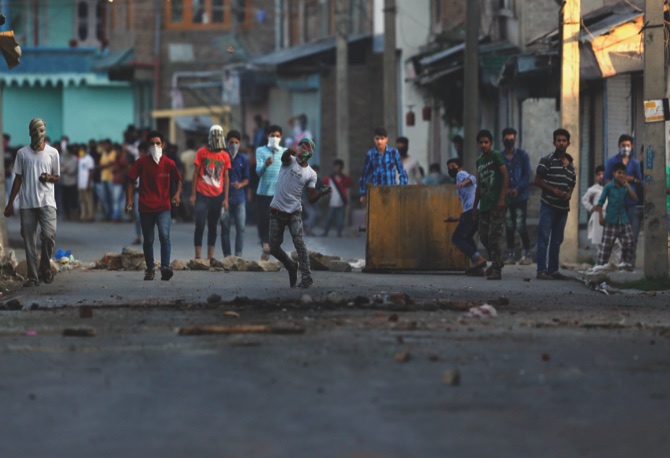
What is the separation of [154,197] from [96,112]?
42.0 metres

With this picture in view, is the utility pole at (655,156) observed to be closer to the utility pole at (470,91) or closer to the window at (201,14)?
the utility pole at (470,91)

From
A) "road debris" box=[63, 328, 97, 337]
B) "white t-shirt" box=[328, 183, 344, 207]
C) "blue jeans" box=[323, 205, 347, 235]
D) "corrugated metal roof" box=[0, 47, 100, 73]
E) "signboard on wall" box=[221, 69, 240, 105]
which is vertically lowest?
"road debris" box=[63, 328, 97, 337]

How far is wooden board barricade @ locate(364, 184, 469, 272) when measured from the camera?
19781 mm

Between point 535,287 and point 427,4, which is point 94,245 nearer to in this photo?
point 535,287

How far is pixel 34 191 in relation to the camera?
688 inches

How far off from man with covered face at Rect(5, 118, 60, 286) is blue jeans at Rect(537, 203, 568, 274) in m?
5.53

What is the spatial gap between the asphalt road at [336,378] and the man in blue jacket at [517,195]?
270 inches

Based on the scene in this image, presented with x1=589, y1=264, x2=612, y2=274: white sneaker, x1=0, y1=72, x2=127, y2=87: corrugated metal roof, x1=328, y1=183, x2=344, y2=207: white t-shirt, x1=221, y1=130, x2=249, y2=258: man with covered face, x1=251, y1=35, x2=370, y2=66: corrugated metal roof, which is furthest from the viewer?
x1=0, y1=72, x2=127, y2=87: corrugated metal roof

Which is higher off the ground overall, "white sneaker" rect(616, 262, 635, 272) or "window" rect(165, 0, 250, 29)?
"window" rect(165, 0, 250, 29)

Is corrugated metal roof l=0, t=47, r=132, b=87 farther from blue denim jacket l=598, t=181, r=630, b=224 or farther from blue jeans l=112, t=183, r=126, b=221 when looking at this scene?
blue denim jacket l=598, t=181, r=630, b=224

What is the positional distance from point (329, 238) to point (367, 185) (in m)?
11.1

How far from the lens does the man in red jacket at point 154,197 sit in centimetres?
1792

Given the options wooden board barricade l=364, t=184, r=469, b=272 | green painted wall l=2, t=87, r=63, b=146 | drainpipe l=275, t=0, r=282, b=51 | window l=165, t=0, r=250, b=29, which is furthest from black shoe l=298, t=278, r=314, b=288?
green painted wall l=2, t=87, r=63, b=146

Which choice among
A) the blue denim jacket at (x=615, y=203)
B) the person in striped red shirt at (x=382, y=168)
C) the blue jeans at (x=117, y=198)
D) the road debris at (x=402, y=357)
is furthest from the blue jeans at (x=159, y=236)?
the blue jeans at (x=117, y=198)
